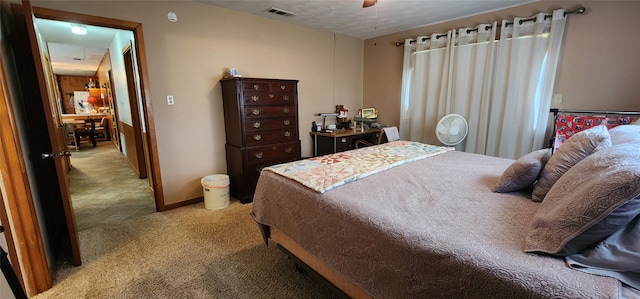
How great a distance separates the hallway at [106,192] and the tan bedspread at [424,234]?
211 cm

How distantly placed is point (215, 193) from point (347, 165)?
5.65ft

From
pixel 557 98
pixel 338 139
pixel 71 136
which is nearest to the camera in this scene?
pixel 557 98

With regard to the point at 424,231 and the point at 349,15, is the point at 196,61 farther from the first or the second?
the point at 424,231

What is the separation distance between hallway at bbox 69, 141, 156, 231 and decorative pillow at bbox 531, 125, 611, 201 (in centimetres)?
347

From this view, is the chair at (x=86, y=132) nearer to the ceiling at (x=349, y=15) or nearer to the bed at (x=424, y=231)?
the ceiling at (x=349, y=15)

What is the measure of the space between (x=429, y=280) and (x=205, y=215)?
8.20ft

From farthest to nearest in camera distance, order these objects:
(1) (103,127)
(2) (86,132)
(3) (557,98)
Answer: (1) (103,127), (2) (86,132), (3) (557,98)

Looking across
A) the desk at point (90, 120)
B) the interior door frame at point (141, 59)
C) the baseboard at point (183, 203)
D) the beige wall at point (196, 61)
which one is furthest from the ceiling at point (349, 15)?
the desk at point (90, 120)

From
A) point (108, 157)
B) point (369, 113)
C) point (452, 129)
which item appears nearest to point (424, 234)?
point (452, 129)

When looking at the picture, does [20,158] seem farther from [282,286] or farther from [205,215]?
[282,286]

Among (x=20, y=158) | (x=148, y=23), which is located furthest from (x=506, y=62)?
(x=20, y=158)

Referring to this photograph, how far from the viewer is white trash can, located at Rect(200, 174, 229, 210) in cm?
297

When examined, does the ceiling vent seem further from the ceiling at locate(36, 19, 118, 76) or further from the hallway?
the hallway

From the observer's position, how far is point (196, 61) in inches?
118
